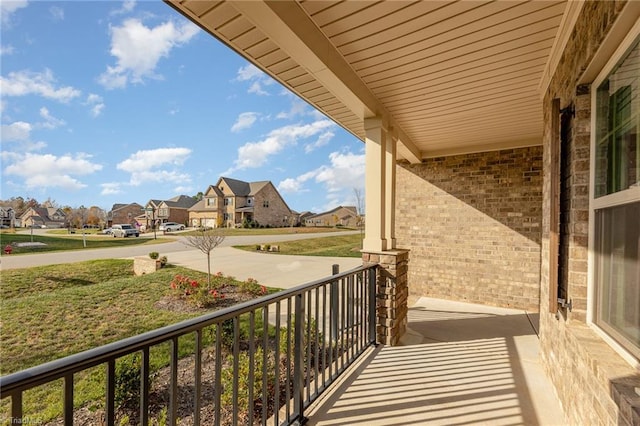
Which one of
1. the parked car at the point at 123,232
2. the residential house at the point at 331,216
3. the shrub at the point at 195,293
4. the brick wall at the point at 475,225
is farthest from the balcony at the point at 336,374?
the residential house at the point at 331,216

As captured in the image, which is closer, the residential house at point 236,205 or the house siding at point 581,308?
the house siding at point 581,308

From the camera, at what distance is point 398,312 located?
3193mm

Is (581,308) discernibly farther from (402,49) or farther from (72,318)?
(72,318)

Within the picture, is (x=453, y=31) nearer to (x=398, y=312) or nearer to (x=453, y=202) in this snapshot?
(x=398, y=312)

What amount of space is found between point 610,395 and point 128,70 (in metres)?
10.5

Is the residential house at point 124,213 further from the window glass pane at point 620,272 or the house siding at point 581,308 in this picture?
the window glass pane at point 620,272

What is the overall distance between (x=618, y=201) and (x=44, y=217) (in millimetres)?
50069

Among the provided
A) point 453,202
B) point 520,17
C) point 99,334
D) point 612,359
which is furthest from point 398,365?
point 99,334

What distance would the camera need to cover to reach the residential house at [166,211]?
3856 centimetres

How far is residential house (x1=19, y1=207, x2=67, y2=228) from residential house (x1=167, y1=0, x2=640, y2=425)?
40.9 m

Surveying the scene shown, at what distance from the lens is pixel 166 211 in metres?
38.6

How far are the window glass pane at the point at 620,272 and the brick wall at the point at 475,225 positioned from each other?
326 cm

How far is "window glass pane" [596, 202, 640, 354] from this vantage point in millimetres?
1286

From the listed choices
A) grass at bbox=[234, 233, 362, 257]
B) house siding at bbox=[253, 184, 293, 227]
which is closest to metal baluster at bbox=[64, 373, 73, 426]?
grass at bbox=[234, 233, 362, 257]
